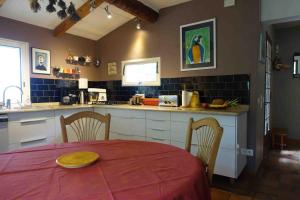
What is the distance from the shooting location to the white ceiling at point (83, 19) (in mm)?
2938

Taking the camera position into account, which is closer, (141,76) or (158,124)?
(158,124)

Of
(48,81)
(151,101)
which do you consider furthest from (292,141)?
(48,81)

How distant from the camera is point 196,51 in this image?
3135 mm

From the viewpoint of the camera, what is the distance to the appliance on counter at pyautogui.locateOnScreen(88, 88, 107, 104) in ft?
12.9

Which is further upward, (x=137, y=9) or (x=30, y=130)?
(x=137, y=9)

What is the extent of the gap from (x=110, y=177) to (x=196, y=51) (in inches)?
102

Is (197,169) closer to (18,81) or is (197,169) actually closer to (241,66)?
(241,66)

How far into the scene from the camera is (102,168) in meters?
1.05

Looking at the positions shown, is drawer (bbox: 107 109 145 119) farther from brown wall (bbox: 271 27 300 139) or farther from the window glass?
brown wall (bbox: 271 27 300 139)

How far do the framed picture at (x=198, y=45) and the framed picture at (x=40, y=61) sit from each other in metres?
2.23

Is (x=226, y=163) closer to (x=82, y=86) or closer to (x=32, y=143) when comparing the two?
(x=32, y=143)

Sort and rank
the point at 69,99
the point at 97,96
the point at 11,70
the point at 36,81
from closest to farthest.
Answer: the point at 11,70
the point at 36,81
the point at 69,99
the point at 97,96

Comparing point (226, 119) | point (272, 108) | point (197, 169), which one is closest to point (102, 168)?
point (197, 169)

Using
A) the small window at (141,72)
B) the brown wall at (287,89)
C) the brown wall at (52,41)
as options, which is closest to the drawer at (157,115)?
the small window at (141,72)
